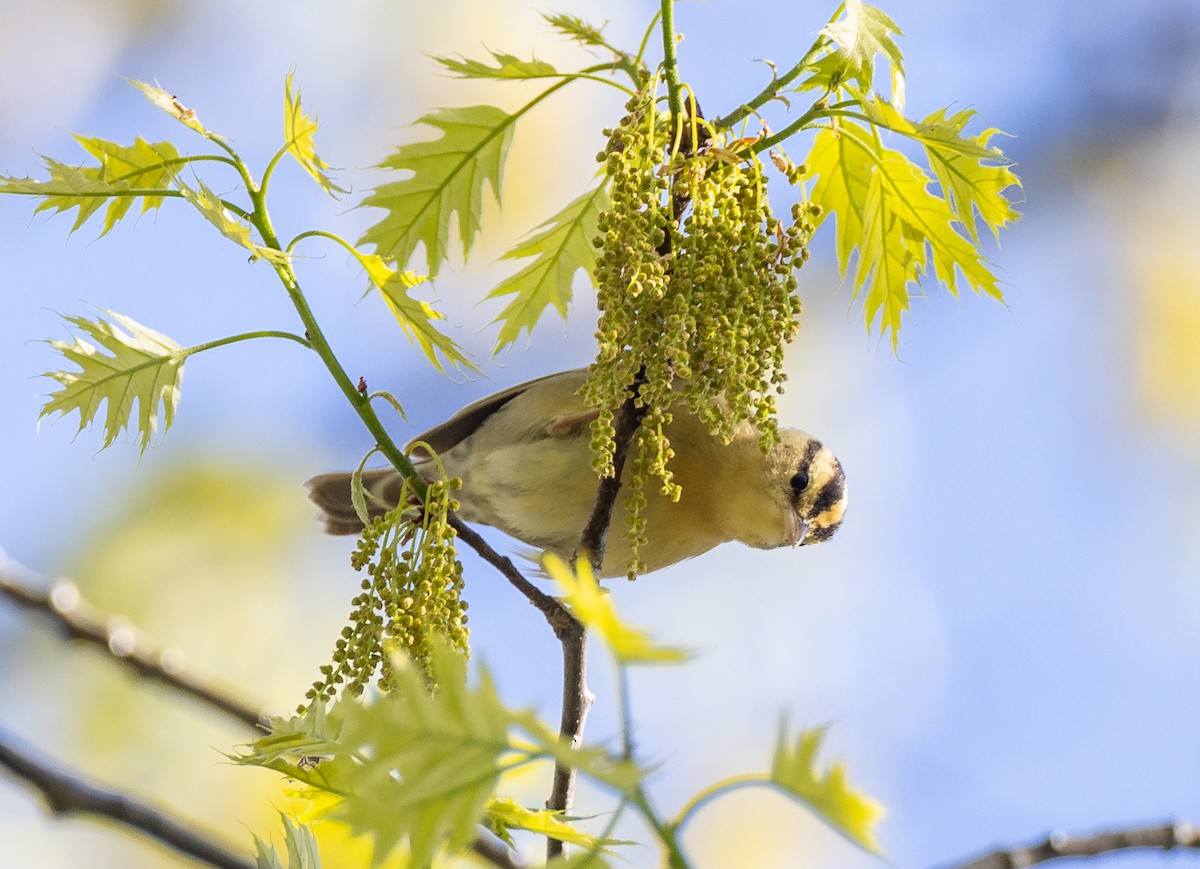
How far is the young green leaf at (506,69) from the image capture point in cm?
267

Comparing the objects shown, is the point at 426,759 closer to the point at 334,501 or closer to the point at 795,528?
the point at 795,528

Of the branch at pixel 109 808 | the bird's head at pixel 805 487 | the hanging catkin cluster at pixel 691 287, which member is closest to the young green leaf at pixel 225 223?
the hanging catkin cluster at pixel 691 287

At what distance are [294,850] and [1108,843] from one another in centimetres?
141

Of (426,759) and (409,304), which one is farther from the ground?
(409,304)

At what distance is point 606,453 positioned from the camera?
2385 mm

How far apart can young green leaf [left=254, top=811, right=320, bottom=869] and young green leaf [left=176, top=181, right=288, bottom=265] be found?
0.98 m

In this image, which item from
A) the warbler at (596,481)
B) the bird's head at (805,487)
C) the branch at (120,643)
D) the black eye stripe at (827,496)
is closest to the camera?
the branch at (120,643)

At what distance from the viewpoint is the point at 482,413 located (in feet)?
17.4

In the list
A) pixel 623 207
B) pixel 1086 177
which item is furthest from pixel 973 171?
pixel 1086 177

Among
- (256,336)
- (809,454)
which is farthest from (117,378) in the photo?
(809,454)

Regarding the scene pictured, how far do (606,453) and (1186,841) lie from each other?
1203 mm

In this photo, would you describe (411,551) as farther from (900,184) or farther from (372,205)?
(900,184)

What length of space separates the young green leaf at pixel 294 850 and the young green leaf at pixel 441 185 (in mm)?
1230

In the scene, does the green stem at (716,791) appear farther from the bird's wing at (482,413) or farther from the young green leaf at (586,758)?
the bird's wing at (482,413)
